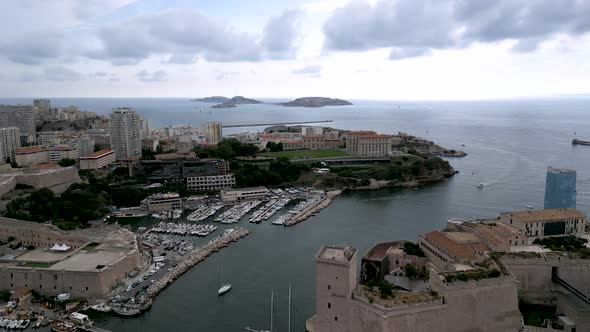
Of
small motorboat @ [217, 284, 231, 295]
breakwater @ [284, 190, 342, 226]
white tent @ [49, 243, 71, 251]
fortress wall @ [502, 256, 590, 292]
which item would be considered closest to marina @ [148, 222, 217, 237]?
breakwater @ [284, 190, 342, 226]

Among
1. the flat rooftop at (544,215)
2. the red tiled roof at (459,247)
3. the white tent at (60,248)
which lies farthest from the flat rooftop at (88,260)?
the flat rooftop at (544,215)

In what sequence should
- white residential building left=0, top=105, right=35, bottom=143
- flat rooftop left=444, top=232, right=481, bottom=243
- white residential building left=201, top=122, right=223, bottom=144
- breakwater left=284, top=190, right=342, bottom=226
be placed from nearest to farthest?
flat rooftop left=444, top=232, right=481, bottom=243 → breakwater left=284, top=190, right=342, bottom=226 → white residential building left=0, top=105, right=35, bottom=143 → white residential building left=201, top=122, right=223, bottom=144

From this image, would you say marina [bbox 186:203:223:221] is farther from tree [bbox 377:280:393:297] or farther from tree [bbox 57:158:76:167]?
tree [bbox 57:158:76:167]

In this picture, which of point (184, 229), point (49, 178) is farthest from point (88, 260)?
point (49, 178)

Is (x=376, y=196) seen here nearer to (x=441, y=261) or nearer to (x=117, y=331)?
(x=441, y=261)

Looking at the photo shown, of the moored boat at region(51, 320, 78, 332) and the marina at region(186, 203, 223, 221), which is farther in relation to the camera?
the marina at region(186, 203, 223, 221)

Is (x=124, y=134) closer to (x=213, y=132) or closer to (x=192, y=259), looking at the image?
(x=213, y=132)

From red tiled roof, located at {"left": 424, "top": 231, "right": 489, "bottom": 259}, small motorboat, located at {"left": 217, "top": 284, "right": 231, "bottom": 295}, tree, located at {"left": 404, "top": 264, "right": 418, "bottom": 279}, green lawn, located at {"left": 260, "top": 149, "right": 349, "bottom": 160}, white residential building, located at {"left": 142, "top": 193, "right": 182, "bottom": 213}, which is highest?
red tiled roof, located at {"left": 424, "top": 231, "right": 489, "bottom": 259}
